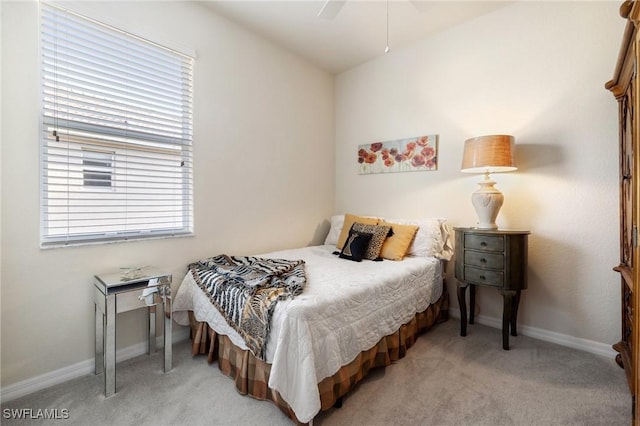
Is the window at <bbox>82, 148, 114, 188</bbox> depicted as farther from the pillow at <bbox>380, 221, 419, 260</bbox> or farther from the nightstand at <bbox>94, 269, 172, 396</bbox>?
the pillow at <bbox>380, 221, 419, 260</bbox>

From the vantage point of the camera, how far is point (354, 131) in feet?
11.8

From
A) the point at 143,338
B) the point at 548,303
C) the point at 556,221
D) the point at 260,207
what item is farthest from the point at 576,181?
the point at 143,338

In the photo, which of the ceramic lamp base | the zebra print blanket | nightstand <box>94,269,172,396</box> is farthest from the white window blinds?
the ceramic lamp base

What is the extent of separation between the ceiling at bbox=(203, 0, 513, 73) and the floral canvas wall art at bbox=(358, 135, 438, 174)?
1016mm

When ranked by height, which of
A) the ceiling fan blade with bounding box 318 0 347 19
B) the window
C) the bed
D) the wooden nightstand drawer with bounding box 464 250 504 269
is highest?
the ceiling fan blade with bounding box 318 0 347 19

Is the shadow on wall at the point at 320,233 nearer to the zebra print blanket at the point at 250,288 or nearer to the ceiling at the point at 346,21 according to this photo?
the zebra print blanket at the point at 250,288

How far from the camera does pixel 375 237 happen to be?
265 cm

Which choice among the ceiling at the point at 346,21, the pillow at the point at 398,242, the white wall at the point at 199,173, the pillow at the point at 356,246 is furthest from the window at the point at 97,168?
the pillow at the point at 398,242

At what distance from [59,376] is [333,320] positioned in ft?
5.76

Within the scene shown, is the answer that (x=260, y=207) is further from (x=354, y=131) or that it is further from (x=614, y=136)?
(x=614, y=136)

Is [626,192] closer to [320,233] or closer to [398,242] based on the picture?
[398,242]

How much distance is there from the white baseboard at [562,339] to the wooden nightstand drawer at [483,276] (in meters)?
0.62

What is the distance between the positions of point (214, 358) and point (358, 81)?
10.6ft

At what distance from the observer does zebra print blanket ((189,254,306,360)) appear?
5.07 feet
